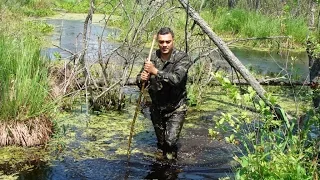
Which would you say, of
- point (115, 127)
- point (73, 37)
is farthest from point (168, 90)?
point (73, 37)

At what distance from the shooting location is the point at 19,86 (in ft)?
18.5

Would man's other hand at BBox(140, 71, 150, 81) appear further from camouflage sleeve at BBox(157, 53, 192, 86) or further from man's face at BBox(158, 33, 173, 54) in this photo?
man's face at BBox(158, 33, 173, 54)

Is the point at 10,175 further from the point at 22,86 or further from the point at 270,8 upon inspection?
the point at 270,8

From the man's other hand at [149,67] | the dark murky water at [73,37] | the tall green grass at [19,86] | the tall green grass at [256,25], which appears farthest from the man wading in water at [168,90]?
the tall green grass at [256,25]

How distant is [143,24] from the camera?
6.63m

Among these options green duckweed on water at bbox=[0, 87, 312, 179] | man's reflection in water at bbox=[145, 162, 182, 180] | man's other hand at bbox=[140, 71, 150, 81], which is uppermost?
man's other hand at bbox=[140, 71, 150, 81]

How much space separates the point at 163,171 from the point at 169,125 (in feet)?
2.06

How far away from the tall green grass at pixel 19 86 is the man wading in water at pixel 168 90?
1391 millimetres

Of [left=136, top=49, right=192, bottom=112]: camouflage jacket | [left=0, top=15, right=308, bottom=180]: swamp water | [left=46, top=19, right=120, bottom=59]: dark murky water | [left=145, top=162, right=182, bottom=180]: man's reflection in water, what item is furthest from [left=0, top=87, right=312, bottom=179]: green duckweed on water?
[left=46, top=19, right=120, bottom=59]: dark murky water

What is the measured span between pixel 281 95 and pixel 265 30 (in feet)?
22.7

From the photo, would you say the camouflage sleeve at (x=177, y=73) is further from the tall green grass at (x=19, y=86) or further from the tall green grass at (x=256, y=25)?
the tall green grass at (x=256, y=25)

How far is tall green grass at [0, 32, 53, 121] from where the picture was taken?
18.2ft

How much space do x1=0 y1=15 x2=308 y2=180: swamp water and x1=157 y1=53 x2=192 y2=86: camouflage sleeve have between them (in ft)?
3.44

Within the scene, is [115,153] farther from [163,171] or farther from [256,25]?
[256,25]
